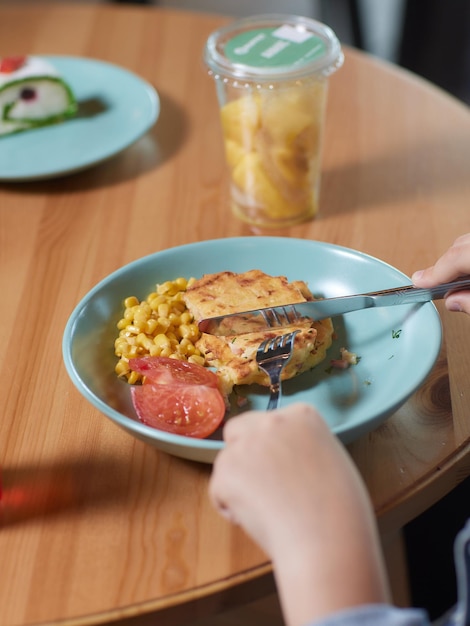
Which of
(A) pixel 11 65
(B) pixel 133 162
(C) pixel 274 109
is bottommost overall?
(B) pixel 133 162

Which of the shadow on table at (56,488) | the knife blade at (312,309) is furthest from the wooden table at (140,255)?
the knife blade at (312,309)

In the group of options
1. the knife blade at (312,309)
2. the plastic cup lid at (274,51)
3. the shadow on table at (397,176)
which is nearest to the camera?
the knife blade at (312,309)

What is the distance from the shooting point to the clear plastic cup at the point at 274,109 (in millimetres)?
1260

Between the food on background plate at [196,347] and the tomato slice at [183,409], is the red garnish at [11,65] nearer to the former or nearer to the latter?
the food on background plate at [196,347]

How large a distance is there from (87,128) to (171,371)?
0.81 metres

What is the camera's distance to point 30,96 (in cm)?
163

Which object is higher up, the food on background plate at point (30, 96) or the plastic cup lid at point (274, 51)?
Result: the plastic cup lid at point (274, 51)

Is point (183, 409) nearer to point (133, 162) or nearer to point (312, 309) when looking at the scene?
point (312, 309)

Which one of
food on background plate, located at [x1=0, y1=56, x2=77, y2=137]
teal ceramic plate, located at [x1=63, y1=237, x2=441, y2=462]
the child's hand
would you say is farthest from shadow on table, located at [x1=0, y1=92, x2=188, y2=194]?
the child's hand

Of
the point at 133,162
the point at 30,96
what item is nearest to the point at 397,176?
the point at 133,162

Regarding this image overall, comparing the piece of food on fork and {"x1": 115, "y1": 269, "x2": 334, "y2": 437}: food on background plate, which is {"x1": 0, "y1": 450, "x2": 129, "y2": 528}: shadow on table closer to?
{"x1": 115, "y1": 269, "x2": 334, "y2": 437}: food on background plate

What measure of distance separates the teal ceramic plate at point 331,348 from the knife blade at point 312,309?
2 centimetres

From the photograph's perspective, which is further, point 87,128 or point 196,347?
point 87,128

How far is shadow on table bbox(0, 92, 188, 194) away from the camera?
1512 millimetres
